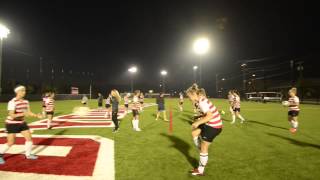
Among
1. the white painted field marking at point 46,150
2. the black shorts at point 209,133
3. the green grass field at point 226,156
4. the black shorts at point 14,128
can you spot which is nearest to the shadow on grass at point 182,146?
the green grass field at point 226,156

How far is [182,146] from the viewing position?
9961 millimetres

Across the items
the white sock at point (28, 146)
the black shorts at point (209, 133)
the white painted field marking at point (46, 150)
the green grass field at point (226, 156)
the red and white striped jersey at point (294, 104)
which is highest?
the red and white striped jersey at point (294, 104)

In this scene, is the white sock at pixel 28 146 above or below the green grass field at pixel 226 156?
above

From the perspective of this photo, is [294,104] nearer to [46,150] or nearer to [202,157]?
[202,157]

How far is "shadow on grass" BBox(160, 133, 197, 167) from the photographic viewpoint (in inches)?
314

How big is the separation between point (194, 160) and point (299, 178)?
279 centimetres

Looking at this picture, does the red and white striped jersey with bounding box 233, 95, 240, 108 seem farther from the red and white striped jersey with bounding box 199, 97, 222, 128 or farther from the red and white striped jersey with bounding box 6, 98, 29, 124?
the red and white striped jersey with bounding box 6, 98, 29, 124

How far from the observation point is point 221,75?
117250mm

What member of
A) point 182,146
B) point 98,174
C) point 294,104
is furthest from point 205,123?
point 294,104

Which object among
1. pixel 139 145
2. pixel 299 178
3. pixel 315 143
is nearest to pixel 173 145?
pixel 139 145

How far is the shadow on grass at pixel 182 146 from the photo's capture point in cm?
797

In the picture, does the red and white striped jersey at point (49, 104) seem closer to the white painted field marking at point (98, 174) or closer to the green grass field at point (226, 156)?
the green grass field at point (226, 156)

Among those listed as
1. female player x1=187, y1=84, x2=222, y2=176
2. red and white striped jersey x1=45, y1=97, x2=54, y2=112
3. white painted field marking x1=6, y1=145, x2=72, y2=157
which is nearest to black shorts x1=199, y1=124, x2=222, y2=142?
female player x1=187, y1=84, x2=222, y2=176

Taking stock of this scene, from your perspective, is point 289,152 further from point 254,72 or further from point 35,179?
point 254,72
